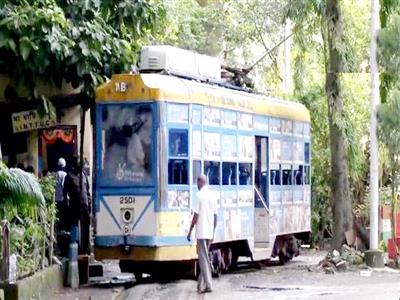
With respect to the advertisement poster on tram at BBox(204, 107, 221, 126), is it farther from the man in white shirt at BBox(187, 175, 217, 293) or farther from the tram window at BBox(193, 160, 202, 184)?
the man in white shirt at BBox(187, 175, 217, 293)

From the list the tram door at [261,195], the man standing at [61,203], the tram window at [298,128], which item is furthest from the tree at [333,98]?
the man standing at [61,203]

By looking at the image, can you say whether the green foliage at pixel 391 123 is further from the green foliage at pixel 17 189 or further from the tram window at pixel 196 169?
the green foliage at pixel 17 189

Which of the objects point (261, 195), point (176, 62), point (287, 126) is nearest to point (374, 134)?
point (287, 126)

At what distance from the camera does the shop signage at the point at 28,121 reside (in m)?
19.9

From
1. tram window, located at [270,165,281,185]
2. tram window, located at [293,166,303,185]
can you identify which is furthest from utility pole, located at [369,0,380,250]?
tram window, located at [293,166,303,185]

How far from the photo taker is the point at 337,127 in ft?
71.8

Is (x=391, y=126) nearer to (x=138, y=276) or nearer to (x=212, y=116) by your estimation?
(x=212, y=116)

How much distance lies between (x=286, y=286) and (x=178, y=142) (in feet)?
11.0

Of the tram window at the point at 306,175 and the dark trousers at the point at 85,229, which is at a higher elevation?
the tram window at the point at 306,175

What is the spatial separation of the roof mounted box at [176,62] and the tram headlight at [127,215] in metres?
2.69

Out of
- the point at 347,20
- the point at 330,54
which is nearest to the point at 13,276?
the point at 330,54

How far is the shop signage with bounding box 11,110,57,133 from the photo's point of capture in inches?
782

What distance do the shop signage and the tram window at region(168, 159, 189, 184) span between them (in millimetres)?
3588

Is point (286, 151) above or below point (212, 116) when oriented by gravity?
below
